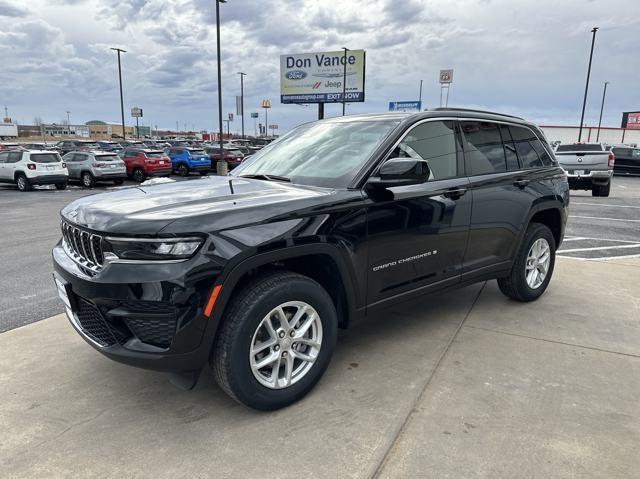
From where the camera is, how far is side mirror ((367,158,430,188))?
298cm

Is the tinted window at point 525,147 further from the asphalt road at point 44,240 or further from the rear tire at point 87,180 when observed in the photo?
the rear tire at point 87,180

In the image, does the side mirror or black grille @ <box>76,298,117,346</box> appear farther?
the side mirror

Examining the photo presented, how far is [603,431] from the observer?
2.66 m

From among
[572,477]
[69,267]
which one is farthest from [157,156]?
[572,477]

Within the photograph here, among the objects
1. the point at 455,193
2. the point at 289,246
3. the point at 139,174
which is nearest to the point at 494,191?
the point at 455,193

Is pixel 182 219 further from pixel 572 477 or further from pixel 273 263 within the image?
pixel 572 477

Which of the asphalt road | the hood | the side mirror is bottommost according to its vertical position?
the asphalt road

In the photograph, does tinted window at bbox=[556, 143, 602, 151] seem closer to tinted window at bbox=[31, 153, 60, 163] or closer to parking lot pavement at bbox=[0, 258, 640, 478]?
parking lot pavement at bbox=[0, 258, 640, 478]

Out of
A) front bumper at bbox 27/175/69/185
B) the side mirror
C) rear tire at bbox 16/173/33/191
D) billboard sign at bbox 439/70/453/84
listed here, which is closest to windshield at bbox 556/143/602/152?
the side mirror

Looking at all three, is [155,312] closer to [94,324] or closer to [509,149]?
[94,324]

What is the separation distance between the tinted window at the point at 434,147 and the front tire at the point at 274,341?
125 centimetres

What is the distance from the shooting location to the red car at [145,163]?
22.7m

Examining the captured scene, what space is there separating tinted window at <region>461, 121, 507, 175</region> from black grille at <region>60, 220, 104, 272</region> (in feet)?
9.12

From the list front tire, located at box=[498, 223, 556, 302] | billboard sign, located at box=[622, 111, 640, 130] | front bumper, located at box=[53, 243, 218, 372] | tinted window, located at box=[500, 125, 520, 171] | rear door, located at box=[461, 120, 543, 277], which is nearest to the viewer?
front bumper, located at box=[53, 243, 218, 372]
